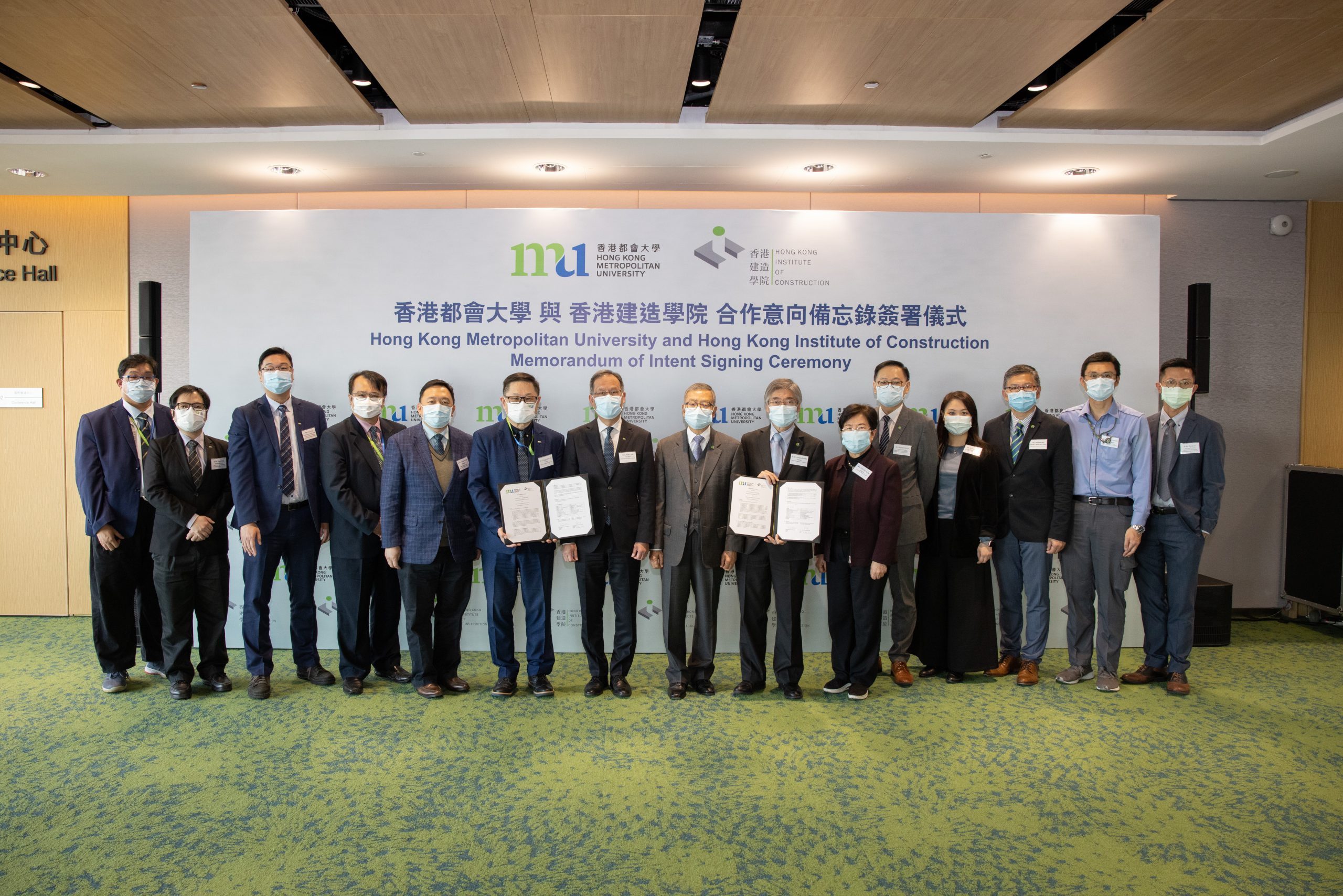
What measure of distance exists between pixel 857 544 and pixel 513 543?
1.89 metres

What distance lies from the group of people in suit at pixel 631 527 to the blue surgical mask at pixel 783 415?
0.01 m

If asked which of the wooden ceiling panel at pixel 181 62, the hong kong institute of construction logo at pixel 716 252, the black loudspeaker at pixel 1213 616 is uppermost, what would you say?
the wooden ceiling panel at pixel 181 62

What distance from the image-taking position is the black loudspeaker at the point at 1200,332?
5180 millimetres

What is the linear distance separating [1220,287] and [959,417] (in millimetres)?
3257

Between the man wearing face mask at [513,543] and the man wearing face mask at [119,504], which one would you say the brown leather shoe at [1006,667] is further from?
the man wearing face mask at [119,504]

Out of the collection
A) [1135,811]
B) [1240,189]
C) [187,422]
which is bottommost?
[1135,811]

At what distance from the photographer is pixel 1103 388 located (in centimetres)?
427

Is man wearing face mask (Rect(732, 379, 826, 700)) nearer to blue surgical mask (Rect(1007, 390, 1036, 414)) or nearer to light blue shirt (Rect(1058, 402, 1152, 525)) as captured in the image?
blue surgical mask (Rect(1007, 390, 1036, 414))

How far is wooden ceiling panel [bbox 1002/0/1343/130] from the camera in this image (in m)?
3.23

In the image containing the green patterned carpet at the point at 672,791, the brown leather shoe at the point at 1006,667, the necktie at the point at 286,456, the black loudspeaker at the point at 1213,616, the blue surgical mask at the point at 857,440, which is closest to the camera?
the green patterned carpet at the point at 672,791

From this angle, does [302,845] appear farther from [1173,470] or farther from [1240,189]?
[1240,189]

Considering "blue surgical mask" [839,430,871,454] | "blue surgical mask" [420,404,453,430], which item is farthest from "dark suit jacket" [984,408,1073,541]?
"blue surgical mask" [420,404,453,430]

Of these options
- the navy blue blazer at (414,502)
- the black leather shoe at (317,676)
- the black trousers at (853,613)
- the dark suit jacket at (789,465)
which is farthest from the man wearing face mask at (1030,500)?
the black leather shoe at (317,676)

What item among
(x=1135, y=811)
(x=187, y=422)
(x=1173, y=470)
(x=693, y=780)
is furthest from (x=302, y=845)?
(x=1173, y=470)
